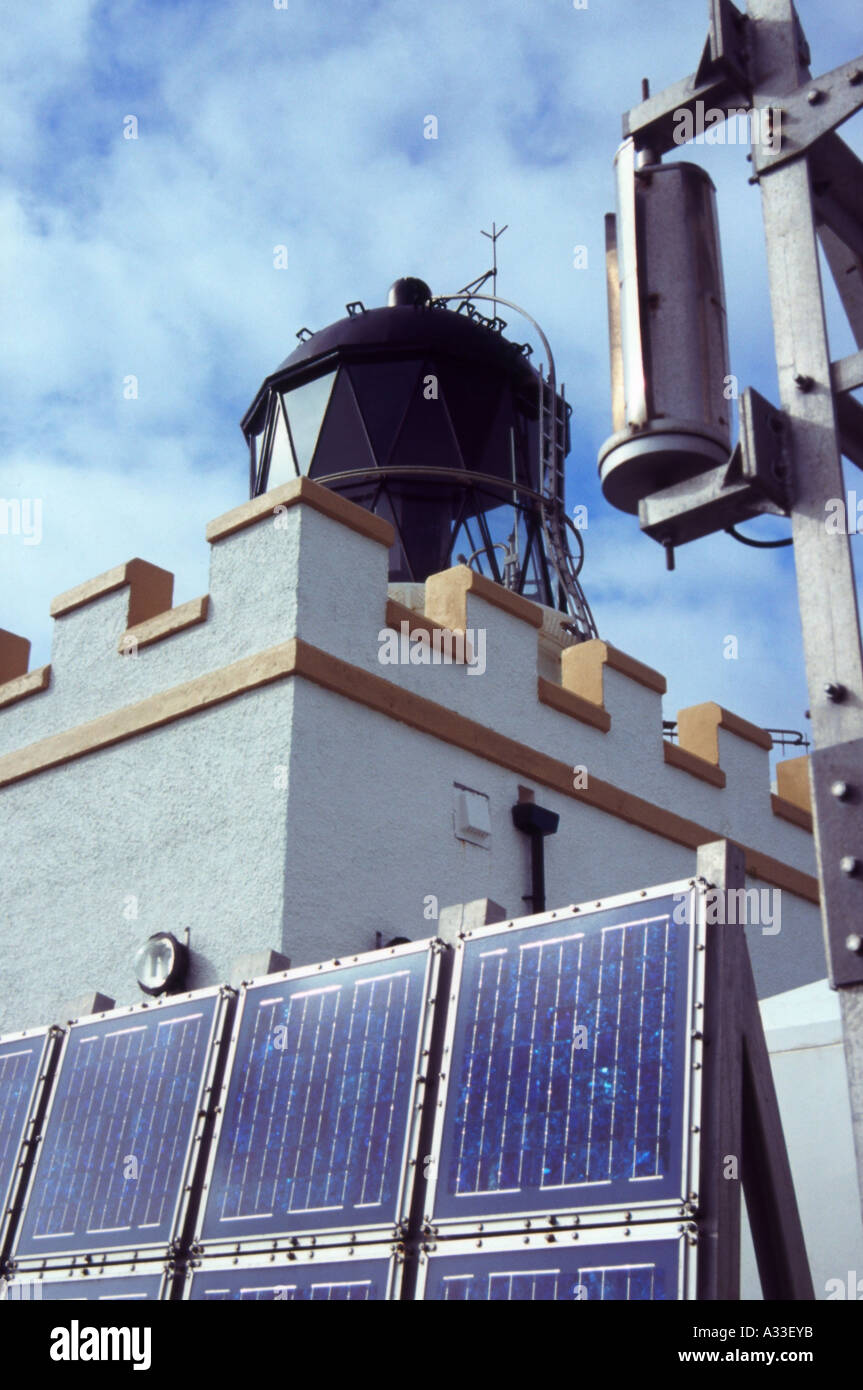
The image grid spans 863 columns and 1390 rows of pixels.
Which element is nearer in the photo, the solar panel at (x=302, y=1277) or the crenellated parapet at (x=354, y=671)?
the solar panel at (x=302, y=1277)

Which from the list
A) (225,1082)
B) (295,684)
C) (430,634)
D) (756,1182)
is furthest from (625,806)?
(756,1182)

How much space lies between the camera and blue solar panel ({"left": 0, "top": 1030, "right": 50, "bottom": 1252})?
6.31 metres

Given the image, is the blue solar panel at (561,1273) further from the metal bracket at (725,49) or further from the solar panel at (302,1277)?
the metal bracket at (725,49)

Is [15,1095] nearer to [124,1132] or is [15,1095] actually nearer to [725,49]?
[124,1132]

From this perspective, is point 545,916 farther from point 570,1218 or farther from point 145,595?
point 145,595

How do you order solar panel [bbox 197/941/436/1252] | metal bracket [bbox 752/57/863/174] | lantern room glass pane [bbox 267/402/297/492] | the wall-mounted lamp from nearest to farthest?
metal bracket [bbox 752/57/863/174] → solar panel [bbox 197/941/436/1252] → the wall-mounted lamp → lantern room glass pane [bbox 267/402/297/492]

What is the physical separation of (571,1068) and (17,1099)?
118 inches

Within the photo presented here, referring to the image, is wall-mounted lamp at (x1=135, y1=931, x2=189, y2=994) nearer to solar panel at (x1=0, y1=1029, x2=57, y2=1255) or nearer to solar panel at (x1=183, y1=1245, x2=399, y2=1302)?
solar panel at (x1=0, y1=1029, x2=57, y2=1255)

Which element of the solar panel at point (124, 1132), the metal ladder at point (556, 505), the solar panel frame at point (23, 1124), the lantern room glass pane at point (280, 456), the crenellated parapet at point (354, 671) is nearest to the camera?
the solar panel at point (124, 1132)

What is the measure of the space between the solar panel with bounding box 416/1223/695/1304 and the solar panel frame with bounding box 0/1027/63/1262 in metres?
2.30

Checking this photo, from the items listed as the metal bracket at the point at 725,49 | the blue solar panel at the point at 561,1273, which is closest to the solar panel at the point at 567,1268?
the blue solar panel at the point at 561,1273

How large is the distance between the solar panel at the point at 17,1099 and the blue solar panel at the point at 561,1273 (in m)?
2.36

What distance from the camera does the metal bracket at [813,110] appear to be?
4320 millimetres

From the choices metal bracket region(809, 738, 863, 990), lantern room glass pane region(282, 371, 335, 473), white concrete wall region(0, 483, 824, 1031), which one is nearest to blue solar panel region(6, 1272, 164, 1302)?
metal bracket region(809, 738, 863, 990)
